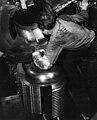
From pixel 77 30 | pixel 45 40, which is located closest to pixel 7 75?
pixel 45 40

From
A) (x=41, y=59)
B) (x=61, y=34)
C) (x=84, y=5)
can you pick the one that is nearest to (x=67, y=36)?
(x=61, y=34)

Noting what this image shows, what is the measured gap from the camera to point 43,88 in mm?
776

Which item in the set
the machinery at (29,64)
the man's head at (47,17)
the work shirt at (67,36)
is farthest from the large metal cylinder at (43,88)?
the man's head at (47,17)

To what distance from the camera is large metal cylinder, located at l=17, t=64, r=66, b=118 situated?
2.55ft

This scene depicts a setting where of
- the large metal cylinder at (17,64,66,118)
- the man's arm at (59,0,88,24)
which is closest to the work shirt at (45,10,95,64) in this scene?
the man's arm at (59,0,88,24)

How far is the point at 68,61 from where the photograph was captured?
3.41 feet

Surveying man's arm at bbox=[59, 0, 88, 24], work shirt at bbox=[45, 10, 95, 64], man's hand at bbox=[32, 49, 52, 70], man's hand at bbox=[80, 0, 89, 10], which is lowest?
man's hand at bbox=[32, 49, 52, 70]

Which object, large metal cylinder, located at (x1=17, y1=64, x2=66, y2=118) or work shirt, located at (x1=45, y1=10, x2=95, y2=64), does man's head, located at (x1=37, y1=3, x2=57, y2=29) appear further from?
large metal cylinder, located at (x1=17, y1=64, x2=66, y2=118)

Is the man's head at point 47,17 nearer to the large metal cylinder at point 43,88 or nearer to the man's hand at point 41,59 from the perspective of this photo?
the man's hand at point 41,59

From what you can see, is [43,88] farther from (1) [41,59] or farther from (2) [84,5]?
(2) [84,5]

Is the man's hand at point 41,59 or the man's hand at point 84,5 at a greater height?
the man's hand at point 84,5

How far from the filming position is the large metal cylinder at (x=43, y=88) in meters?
0.78

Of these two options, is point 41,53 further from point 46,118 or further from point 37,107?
point 46,118

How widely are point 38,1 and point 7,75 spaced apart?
1.76ft
